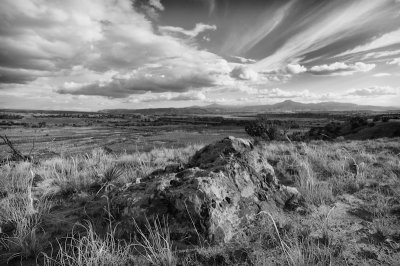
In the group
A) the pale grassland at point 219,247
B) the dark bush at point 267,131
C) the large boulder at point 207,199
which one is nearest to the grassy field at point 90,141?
the dark bush at point 267,131

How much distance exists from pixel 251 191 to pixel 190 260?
1622 mm

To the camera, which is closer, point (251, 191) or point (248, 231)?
point (248, 231)

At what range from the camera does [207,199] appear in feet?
11.1

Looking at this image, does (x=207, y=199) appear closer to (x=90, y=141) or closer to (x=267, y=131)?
(x=267, y=131)

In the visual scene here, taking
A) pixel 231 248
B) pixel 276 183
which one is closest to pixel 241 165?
pixel 276 183

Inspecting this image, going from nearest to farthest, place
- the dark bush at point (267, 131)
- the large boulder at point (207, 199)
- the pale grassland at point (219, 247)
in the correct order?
the pale grassland at point (219, 247) < the large boulder at point (207, 199) < the dark bush at point (267, 131)

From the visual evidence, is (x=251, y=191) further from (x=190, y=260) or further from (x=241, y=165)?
(x=190, y=260)

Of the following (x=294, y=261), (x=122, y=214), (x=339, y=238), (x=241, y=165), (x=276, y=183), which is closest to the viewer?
(x=294, y=261)

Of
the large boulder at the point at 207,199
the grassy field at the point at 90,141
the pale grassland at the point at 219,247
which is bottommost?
the grassy field at the point at 90,141

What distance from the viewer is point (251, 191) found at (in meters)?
4.05

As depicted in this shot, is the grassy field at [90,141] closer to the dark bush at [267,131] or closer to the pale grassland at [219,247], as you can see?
the dark bush at [267,131]

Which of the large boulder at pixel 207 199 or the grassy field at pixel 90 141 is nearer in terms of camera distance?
the large boulder at pixel 207 199

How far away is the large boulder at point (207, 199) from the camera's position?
3268mm

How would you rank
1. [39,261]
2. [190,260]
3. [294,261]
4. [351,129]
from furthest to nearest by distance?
[351,129] < [39,261] < [190,260] < [294,261]
